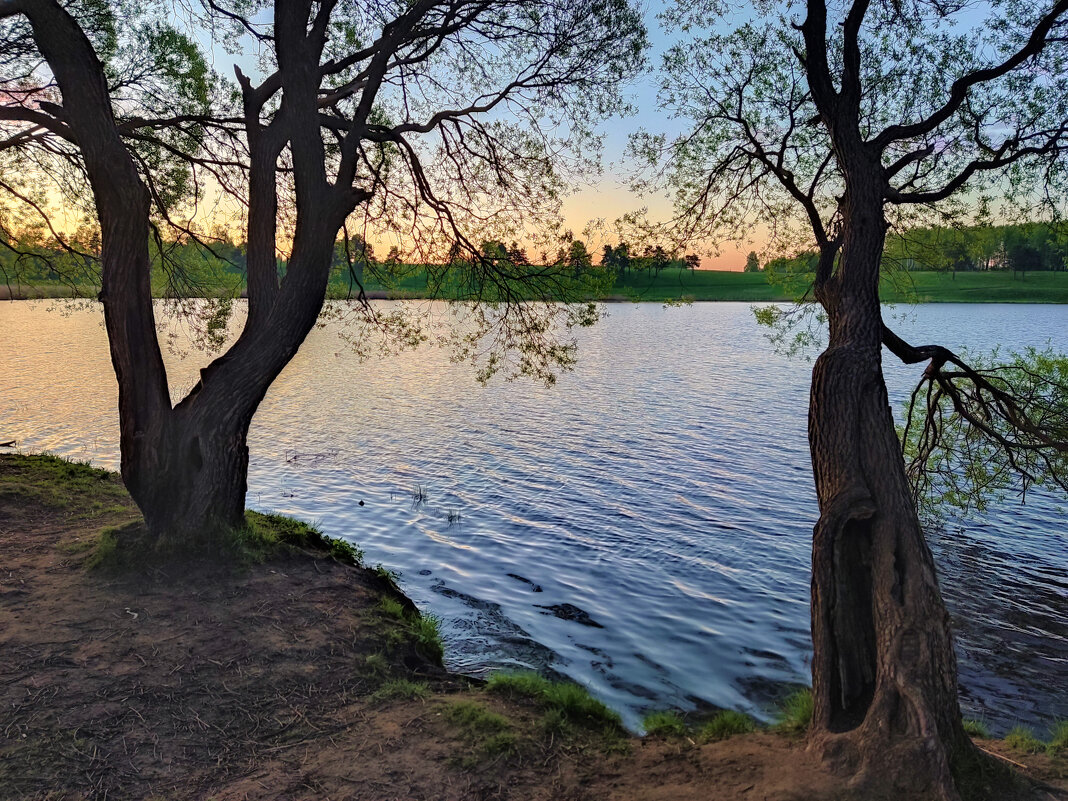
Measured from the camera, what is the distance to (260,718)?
557 centimetres

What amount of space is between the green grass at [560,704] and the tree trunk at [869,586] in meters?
2.00

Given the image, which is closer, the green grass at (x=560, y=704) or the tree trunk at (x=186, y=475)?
the green grass at (x=560, y=704)

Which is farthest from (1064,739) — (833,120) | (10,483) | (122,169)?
(10,483)

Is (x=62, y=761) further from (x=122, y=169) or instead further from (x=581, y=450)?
(x=581, y=450)

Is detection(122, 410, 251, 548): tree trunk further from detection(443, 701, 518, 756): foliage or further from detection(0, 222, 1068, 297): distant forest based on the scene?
detection(443, 701, 518, 756): foliage

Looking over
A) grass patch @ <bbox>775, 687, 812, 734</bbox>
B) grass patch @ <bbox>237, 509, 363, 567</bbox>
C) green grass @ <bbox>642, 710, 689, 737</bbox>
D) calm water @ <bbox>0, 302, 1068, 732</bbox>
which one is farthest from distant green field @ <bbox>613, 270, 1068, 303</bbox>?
green grass @ <bbox>642, 710, 689, 737</bbox>

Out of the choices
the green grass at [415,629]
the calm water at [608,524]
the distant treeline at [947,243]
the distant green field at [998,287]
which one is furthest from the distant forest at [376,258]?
the distant green field at [998,287]

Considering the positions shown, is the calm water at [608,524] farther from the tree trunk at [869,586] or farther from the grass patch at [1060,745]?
the tree trunk at [869,586]

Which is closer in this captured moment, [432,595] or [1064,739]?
[1064,739]

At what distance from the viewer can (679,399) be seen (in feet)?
91.2

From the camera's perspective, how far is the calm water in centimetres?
Answer: 889

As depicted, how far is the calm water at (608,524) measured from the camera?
8.89 meters

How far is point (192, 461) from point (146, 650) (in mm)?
2541

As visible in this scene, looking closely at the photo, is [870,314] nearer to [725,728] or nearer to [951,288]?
[725,728]
